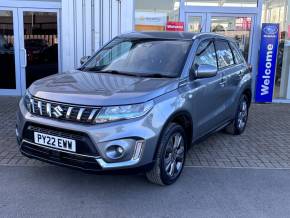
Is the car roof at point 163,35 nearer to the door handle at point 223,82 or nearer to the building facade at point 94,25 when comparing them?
the door handle at point 223,82

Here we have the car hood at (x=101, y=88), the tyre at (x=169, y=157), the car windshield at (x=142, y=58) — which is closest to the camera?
the car hood at (x=101, y=88)

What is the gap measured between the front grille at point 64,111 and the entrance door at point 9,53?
6228 mm

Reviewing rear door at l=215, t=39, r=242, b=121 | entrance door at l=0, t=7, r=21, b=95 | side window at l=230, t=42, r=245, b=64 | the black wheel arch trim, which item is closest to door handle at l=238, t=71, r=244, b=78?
rear door at l=215, t=39, r=242, b=121

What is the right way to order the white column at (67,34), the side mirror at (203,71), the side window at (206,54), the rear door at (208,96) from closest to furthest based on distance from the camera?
the side mirror at (203,71)
the rear door at (208,96)
the side window at (206,54)
the white column at (67,34)

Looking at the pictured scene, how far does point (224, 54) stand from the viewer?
5832 millimetres

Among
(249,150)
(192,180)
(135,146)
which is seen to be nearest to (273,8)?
(249,150)

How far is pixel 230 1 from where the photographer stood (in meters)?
9.70

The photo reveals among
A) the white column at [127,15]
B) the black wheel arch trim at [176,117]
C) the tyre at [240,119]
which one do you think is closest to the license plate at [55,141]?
the black wheel arch trim at [176,117]

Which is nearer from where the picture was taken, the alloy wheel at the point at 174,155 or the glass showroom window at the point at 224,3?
the alloy wheel at the point at 174,155

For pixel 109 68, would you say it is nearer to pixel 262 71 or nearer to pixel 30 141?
pixel 30 141

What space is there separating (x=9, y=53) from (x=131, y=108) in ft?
23.2

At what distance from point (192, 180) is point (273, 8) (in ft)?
22.8

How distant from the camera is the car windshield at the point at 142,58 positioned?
462 centimetres

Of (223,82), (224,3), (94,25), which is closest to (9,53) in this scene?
(94,25)
